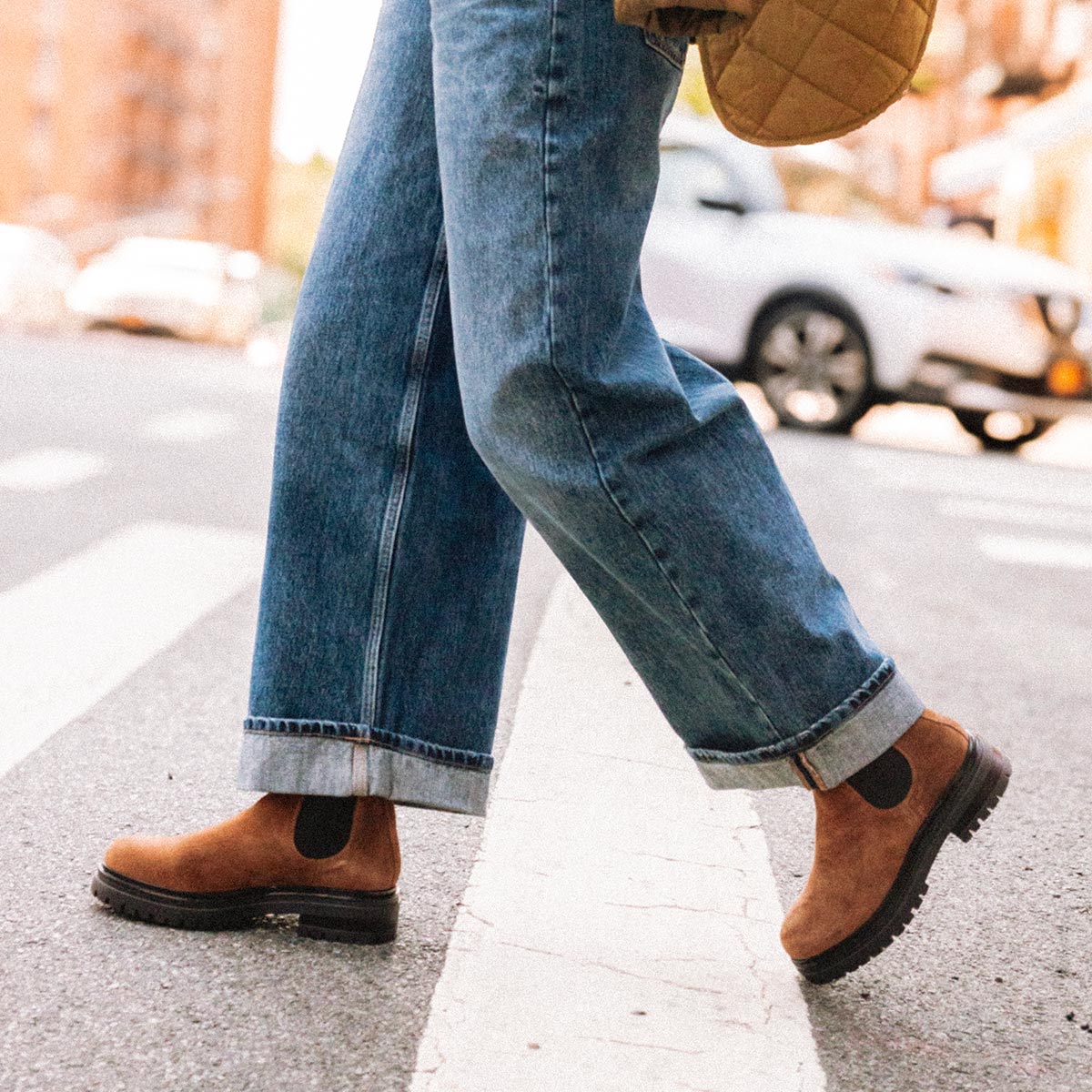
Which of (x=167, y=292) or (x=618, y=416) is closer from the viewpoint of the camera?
(x=618, y=416)

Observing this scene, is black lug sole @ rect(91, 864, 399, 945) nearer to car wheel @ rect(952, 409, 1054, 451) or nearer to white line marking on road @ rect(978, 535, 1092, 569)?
white line marking on road @ rect(978, 535, 1092, 569)

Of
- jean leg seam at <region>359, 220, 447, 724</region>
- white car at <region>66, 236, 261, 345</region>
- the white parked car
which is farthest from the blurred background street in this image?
white car at <region>66, 236, 261, 345</region>

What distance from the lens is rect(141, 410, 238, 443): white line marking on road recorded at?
278 inches

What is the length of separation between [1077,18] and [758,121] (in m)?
26.4

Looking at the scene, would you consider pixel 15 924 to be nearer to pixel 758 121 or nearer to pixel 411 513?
pixel 411 513

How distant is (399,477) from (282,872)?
16.0 inches

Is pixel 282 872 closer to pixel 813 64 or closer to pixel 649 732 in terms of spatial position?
pixel 813 64

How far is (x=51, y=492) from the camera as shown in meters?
5.04

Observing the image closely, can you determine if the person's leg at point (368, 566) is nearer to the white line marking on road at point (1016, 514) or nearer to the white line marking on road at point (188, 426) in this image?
the white line marking on road at point (1016, 514)

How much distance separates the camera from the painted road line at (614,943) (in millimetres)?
1439

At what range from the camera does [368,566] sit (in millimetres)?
1660

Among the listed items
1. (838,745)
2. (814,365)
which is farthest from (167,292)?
(838,745)

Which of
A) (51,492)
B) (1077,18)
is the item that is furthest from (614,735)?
(1077,18)

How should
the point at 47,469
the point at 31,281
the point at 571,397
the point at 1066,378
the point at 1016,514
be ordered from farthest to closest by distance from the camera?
the point at 31,281 → the point at 1066,378 → the point at 1016,514 → the point at 47,469 → the point at 571,397
